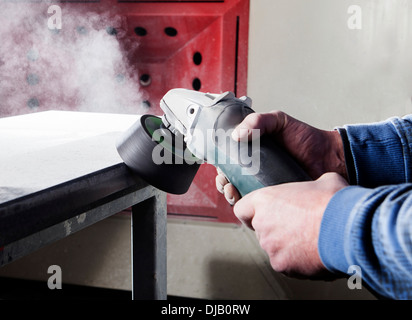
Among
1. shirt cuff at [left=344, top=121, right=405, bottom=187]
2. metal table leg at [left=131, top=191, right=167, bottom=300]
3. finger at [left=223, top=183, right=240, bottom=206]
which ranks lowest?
metal table leg at [left=131, top=191, right=167, bottom=300]

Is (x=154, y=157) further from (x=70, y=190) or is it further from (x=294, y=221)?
(x=294, y=221)

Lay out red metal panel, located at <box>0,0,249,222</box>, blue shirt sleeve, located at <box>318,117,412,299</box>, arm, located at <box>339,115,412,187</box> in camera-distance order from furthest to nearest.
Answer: red metal panel, located at <box>0,0,249,222</box>
arm, located at <box>339,115,412,187</box>
blue shirt sleeve, located at <box>318,117,412,299</box>

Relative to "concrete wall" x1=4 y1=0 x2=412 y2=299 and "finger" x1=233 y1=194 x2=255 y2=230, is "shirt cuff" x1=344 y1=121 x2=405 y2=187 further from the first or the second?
"concrete wall" x1=4 y1=0 x2=412 y2=299

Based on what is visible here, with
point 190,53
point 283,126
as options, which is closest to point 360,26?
point 190,53

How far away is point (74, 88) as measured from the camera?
5.61 ft

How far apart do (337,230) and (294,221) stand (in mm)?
72

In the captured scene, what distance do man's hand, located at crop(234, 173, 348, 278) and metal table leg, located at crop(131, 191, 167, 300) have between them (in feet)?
1.12

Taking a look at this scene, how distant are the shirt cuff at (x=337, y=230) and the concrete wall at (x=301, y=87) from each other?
962mm

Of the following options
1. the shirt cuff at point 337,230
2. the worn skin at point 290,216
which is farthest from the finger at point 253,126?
the shirt cuff at point 337,230

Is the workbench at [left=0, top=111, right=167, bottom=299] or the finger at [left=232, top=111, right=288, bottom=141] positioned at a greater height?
the finger at [left=232, top=111, right=288, bottom=141]

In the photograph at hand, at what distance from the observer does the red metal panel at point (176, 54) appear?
1492 millimetres

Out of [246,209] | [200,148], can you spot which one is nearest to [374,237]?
[246,209]

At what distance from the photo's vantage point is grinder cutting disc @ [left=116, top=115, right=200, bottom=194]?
0.79 metres

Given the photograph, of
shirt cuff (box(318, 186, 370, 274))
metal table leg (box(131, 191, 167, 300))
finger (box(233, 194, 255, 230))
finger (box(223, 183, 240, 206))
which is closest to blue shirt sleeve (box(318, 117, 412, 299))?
shirt cuff (box(318, 186, 370, 274))
